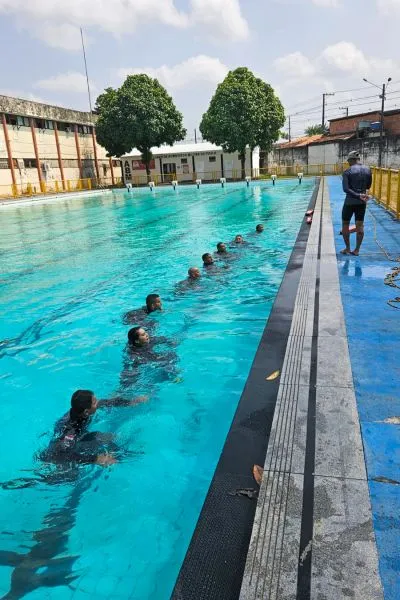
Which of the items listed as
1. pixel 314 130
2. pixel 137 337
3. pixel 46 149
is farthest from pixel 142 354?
pixel 314 130

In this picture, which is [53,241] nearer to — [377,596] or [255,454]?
[255,454]

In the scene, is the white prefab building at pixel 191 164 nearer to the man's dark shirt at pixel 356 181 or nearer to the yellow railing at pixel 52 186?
the yellow railing at pixel 52 186

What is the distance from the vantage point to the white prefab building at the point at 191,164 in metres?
49.0

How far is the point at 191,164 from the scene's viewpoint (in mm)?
50688

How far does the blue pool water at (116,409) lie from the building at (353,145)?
34.4m

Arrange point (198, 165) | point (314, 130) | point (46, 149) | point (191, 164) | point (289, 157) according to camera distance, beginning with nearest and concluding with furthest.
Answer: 1. point (46, 149)
2. point (198, 165)
3. point (191, 164)
4. point (289, 157)
5. point (314, 130)

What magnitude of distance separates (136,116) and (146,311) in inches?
1587

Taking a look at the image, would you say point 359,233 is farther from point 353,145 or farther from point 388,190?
point 353,145

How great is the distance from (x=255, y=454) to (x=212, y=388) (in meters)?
2.11

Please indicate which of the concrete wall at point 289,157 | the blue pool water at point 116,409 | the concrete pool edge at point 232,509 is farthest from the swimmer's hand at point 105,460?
the concrete wall at point 289,157

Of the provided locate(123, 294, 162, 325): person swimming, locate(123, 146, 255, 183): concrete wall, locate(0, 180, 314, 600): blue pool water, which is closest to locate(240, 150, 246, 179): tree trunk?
locate(123, 146, 255, 183): concrete wall

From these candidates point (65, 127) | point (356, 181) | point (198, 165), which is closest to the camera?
point (356, 181)

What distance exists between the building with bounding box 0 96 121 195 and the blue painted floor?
123 feet

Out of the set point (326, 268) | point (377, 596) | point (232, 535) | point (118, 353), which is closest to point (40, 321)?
point (118, 353)
